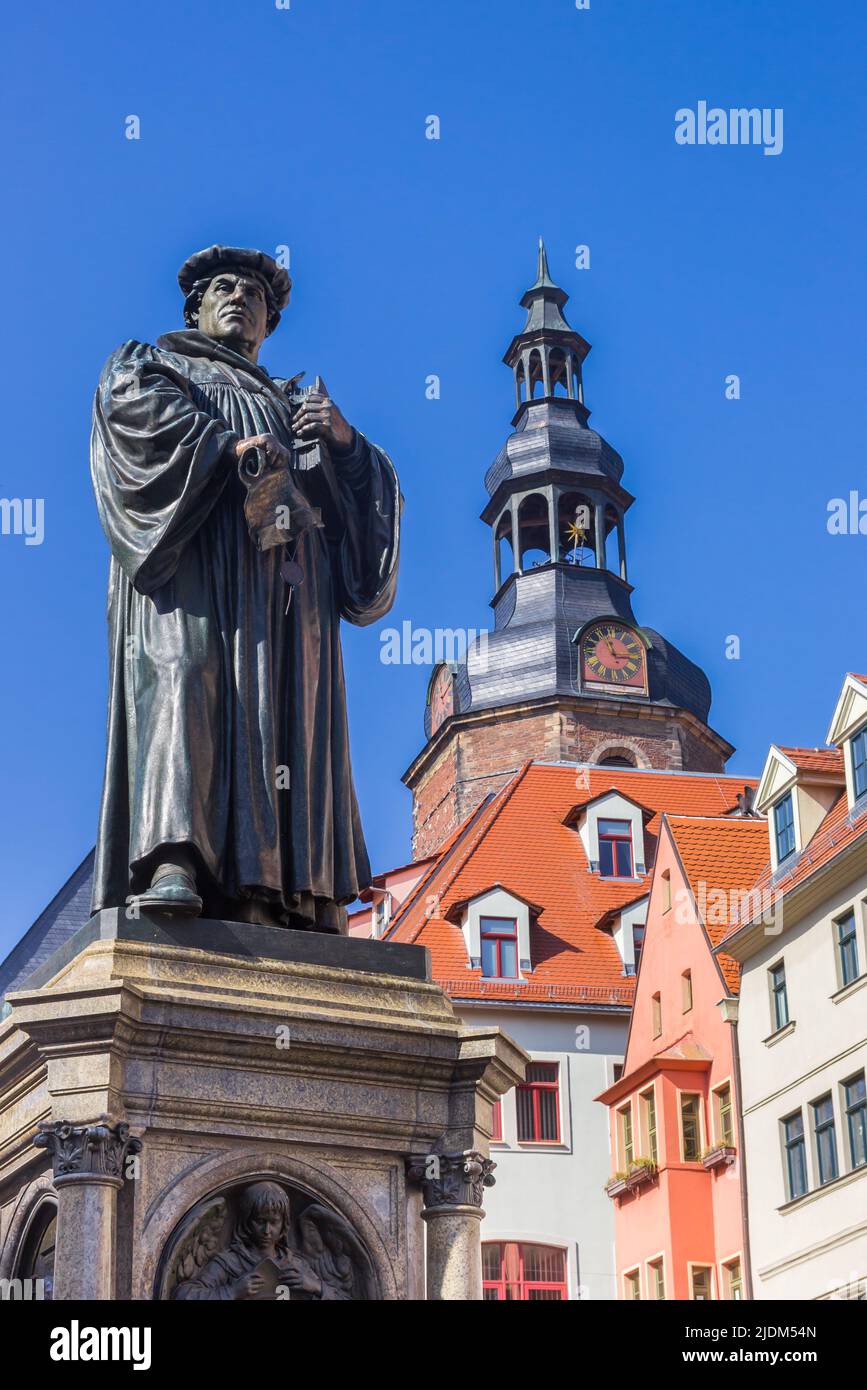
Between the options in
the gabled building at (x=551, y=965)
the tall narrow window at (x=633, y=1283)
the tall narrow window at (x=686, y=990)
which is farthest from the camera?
the gabled building at (x=551, y=965)

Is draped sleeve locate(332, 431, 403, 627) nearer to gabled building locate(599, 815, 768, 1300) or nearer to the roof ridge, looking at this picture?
gabled building locate(599, 815, 768, 1300)

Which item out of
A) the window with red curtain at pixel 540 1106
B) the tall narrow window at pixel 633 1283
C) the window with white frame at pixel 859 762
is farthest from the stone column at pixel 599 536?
the window with white frame at pixel 859 762

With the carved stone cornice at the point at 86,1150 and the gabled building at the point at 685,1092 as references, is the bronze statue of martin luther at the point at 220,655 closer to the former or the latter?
the carved stone cornice at the point at 86,1150

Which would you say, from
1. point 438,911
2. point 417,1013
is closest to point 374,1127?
point 417,1013

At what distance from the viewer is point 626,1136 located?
1521 inches

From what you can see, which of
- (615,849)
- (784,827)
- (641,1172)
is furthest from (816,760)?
(615,849)

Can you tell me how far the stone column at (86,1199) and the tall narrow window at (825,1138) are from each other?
25.9m

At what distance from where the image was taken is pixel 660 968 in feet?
129

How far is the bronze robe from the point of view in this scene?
7.01 m

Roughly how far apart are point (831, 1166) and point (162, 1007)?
85.5 ft

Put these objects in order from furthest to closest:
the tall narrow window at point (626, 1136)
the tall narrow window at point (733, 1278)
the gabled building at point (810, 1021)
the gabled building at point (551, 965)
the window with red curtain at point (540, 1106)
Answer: the window with red curtain at point (540, 1106)
the gabled building at point (551, 965)
the tall narrow window at point (626, 1136)
the tall narrow window at point (733, 1278)
the gabled building at point (810, 1021)

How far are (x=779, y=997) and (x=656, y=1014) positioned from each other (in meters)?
5.89

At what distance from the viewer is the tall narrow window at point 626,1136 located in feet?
126

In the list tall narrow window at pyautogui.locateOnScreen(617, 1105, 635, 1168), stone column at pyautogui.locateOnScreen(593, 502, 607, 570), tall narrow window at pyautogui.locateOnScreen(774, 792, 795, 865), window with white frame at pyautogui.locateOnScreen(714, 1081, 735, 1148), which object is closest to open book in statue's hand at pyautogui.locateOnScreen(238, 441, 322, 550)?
tall narrow window at pyautogui.locateOnScreen(774, 792, 795, 865)
